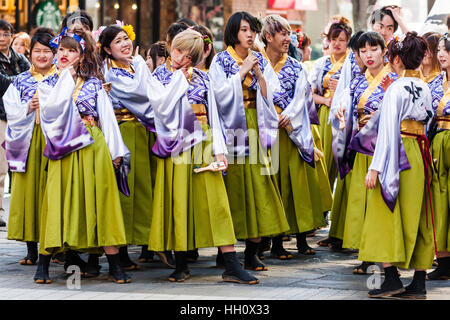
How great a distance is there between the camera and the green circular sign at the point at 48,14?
19192 mm

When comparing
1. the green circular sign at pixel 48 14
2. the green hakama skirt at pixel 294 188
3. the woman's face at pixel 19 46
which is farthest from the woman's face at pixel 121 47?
the green circular sign at pixel 48 14

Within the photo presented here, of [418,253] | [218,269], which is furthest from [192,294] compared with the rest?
[418,253]

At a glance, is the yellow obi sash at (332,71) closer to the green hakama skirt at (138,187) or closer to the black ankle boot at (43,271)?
the green hakama skirt at (138,187)

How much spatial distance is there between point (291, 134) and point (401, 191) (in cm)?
180

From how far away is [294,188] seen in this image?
793 centimetres

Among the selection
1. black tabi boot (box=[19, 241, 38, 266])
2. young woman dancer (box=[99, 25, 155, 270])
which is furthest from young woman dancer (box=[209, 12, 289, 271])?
black tabi boot (box=[19, 241, 38, 266])

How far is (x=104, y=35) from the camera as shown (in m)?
7.41

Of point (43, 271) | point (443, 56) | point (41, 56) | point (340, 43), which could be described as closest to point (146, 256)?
point (43, 271)

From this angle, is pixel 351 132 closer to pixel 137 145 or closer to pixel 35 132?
pixel 137 145

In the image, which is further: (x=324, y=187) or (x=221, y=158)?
(x=324, y=187)

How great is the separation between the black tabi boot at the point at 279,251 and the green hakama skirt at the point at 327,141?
Result: 1125mm

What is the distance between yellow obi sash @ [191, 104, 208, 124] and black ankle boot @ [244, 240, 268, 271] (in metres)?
1.10

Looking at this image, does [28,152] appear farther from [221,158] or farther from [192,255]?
[221,158]

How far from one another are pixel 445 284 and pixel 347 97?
1713 mm
